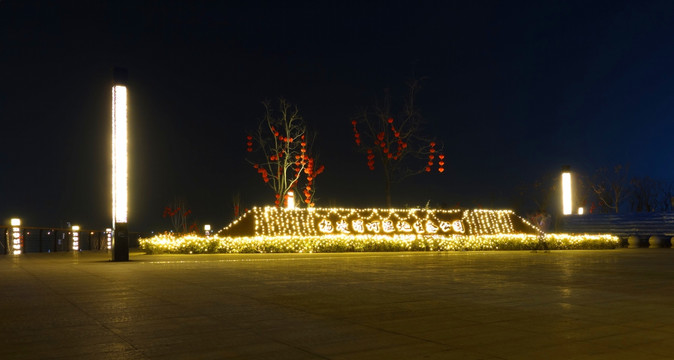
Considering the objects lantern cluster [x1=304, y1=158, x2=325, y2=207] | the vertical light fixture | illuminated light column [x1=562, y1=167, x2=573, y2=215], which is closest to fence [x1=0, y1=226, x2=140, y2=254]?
the vertical light fixture

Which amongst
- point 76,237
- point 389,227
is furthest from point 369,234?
point 76,237

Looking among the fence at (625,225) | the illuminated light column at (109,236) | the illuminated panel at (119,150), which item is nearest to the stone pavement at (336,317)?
the illuminated panel at (119,150)

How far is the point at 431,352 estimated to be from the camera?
16.6 ft

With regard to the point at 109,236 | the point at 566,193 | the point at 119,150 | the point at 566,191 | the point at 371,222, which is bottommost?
the point at 109,236

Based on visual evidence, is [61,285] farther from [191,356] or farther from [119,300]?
[191,356]

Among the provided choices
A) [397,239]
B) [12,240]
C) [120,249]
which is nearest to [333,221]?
[397,239]

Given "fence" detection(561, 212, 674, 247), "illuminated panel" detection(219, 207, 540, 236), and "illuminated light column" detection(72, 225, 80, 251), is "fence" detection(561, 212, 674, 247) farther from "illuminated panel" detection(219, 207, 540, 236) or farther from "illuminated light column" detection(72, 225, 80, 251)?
"illuminated light column" detection(72, 225, 80, 251)

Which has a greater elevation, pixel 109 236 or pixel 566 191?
pixel 566 191

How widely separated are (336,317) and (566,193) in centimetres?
2882

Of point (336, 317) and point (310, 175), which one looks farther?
point (310, 175)

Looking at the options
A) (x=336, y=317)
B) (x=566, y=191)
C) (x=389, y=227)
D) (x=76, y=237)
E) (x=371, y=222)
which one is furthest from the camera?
(x=566, y=191)

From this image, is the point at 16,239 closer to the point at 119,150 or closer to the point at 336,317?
the point at 119,150

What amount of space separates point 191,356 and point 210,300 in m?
3.22

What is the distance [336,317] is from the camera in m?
6.77
